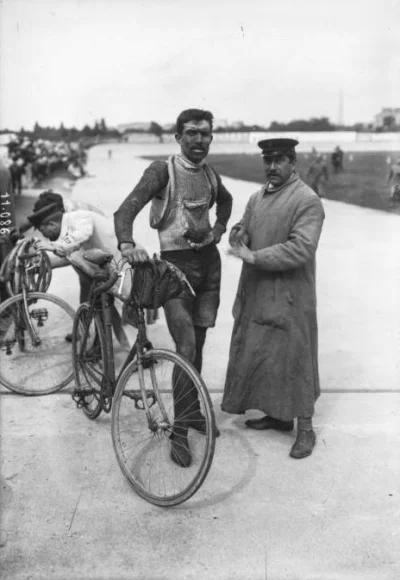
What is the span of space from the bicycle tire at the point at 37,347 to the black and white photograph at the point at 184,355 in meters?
0.02

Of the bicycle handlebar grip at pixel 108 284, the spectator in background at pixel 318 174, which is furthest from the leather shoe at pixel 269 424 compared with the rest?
Result: the spectator in background at pixel 318 174

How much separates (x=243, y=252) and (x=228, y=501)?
1.29 m

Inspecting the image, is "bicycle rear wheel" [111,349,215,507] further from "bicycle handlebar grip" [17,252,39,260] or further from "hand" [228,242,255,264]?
"bicycle handlebar grip" [17,252,39,260]

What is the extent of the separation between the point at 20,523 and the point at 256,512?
109 cm

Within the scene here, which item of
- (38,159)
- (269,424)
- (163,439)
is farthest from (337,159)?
(163,439)

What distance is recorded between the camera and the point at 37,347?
4531 millimetres

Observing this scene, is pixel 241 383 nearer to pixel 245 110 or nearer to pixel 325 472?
pixel 325 472

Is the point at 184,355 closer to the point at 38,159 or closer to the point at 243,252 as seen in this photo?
the point at 243,252

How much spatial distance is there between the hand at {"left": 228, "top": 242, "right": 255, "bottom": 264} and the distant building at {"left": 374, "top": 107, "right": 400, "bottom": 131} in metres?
1.74

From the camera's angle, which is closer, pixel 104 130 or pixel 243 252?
pixel 243 252

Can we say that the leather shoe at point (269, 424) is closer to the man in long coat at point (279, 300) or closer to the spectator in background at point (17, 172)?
the man in long coat at point (279, 300)

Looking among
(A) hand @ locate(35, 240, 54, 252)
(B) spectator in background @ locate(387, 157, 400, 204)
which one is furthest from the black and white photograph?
(B) spectator in background @ locate(387, 157, 400, 204)

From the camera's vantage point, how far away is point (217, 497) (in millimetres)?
2996

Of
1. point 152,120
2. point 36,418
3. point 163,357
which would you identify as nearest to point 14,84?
point 152,120
